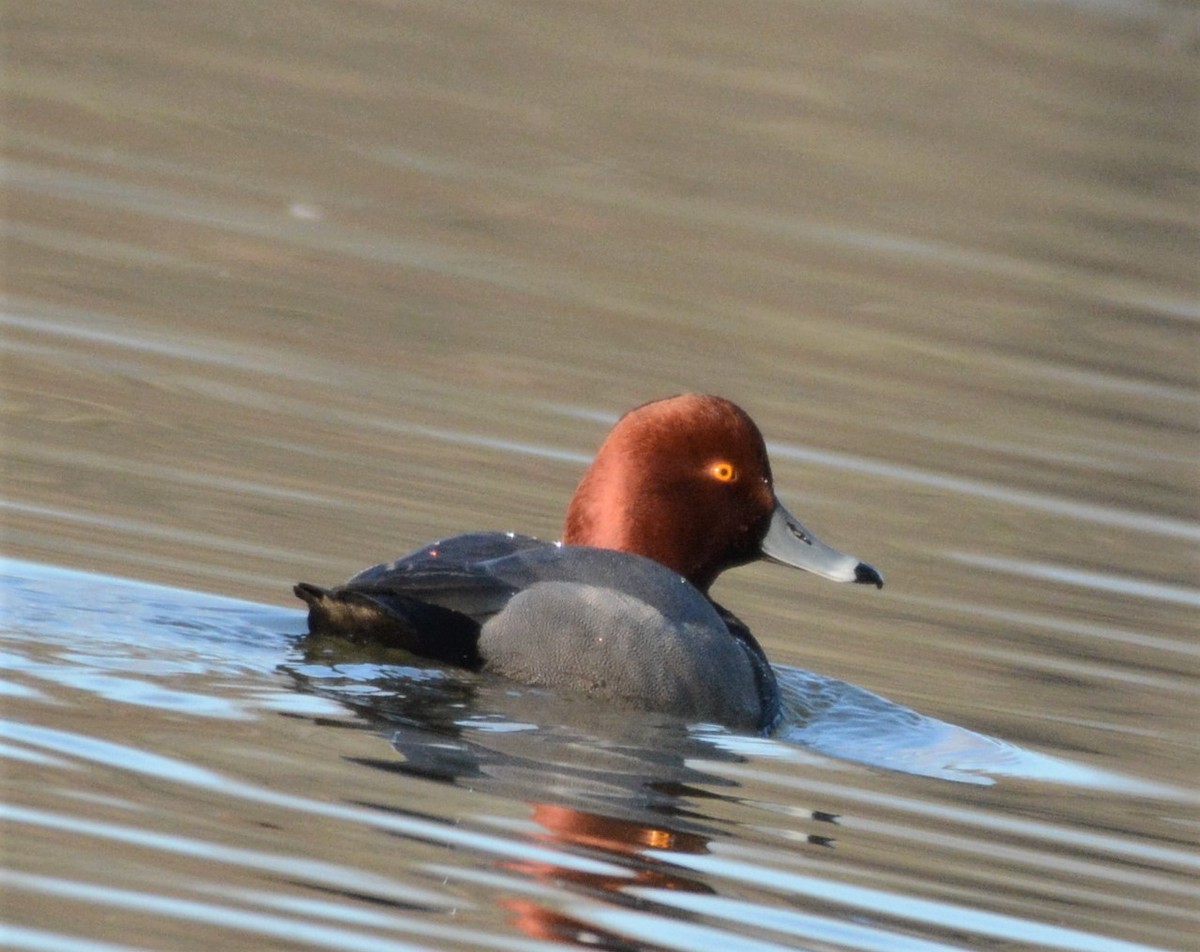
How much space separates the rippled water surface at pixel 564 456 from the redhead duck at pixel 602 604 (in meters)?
0.12

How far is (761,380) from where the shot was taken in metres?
10.8

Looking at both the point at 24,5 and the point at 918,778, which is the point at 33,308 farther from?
the point at 24,5

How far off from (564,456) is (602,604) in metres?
2.87

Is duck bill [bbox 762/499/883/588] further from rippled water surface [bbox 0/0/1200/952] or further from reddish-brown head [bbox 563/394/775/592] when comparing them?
rippled water surface [bbox 0/0/1200/952]

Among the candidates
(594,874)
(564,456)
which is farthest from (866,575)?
(594,874)

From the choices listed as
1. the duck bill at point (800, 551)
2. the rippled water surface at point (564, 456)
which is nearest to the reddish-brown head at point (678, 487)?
the duck bill at point (800, 551)

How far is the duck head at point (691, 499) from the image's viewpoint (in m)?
7.14

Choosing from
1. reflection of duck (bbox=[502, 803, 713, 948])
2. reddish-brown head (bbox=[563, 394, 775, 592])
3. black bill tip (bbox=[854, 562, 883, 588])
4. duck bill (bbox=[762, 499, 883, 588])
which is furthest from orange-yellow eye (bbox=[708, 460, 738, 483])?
reflection of duck (bbox=[502, 803, 713, 948])

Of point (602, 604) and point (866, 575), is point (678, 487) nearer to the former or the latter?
point (866, 575)

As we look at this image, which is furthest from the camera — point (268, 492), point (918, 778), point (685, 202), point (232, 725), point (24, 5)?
point (24, 5)

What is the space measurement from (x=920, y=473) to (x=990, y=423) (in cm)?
109

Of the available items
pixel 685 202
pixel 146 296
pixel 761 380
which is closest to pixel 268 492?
pixel 146 296

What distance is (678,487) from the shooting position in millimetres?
7223

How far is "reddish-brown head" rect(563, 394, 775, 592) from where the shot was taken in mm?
7141
